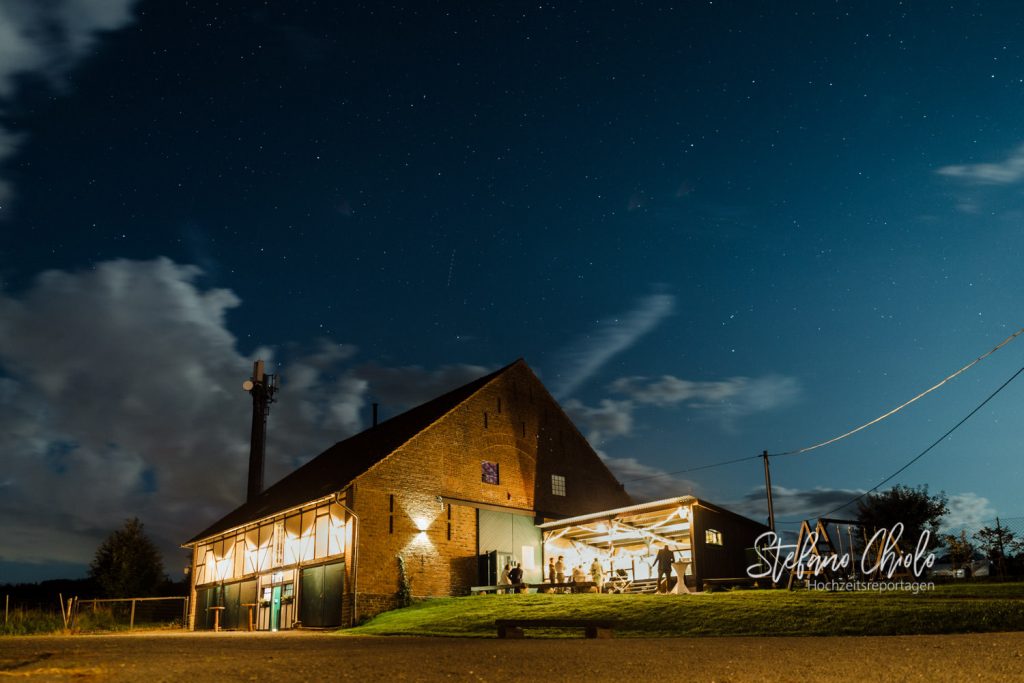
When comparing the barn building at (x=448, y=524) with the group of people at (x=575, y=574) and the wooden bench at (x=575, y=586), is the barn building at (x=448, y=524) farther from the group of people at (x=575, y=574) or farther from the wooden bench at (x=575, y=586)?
the wooden bench at (x=575, y=586)

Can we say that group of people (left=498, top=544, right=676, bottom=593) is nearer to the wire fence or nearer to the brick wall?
the brick wall

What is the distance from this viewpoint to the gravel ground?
24.5 feet

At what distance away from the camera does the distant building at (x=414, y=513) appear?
2409 cm

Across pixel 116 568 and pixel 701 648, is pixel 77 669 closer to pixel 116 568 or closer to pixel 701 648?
pixel 701 648

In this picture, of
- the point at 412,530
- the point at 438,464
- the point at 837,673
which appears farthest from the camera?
the point at 438,464

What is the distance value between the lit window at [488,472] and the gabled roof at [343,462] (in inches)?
94.9

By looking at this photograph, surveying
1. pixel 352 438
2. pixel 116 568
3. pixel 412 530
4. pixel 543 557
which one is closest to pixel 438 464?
pixel 412 530

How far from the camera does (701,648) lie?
10781 millimetres

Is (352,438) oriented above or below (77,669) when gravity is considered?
above

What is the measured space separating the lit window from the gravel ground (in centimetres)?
1637

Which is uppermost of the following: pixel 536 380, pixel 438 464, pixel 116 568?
pixel 536 380

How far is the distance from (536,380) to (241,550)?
13.2m

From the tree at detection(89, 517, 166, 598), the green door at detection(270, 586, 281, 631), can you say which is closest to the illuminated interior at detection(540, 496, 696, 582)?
the green door at detection(270, 586, 281, 631)

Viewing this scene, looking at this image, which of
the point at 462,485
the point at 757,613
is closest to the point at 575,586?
the point at 462,485
